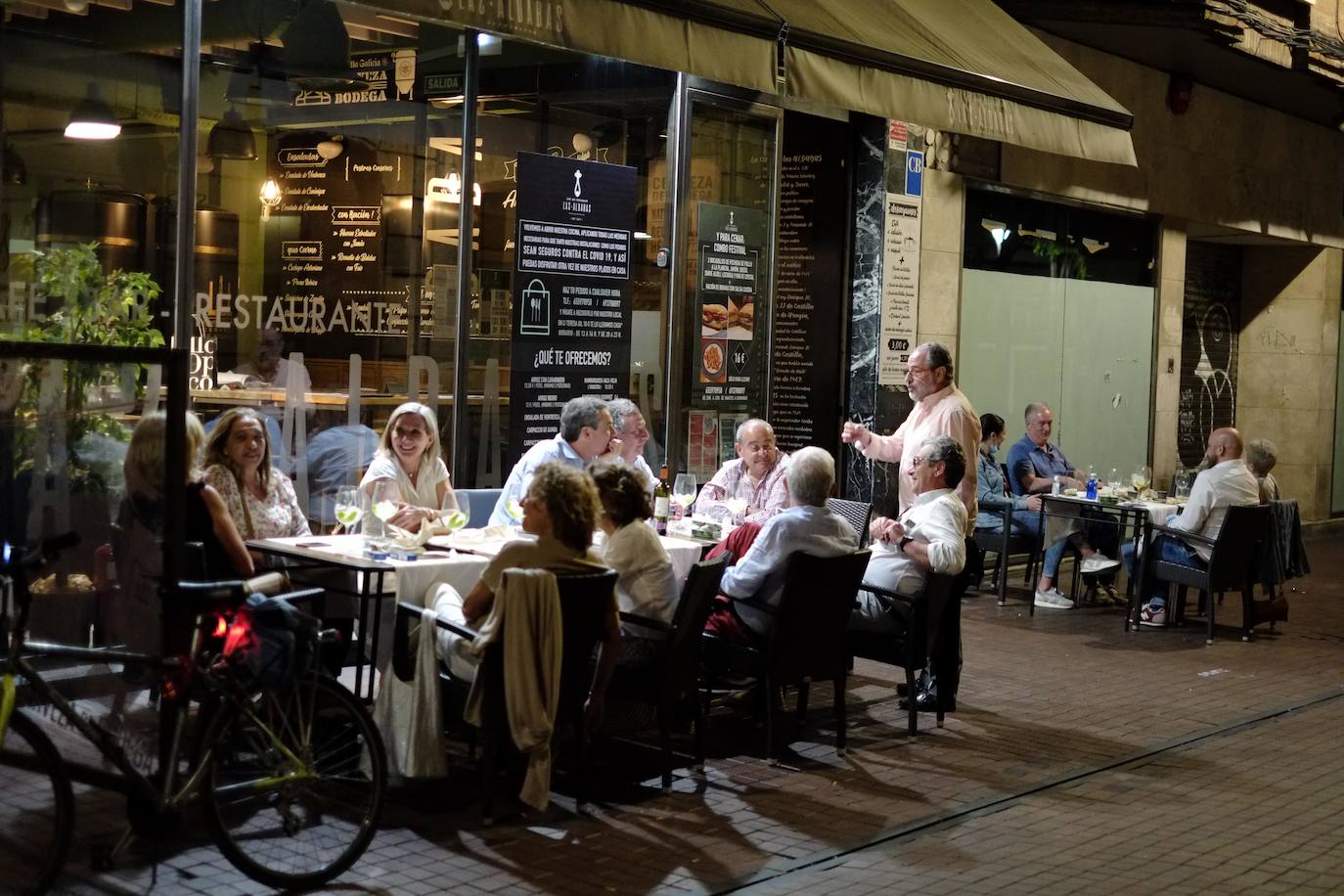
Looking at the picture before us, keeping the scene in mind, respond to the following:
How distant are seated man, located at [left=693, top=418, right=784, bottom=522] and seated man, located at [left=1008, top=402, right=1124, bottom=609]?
12.6ft

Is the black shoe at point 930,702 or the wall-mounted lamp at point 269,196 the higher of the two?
the wall-mounted lamp at point 269,196

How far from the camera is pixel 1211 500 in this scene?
1095 cm

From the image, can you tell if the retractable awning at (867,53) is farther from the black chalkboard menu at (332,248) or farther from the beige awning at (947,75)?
the black chalkboard menu at (332,248)

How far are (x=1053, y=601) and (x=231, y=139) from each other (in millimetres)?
6991

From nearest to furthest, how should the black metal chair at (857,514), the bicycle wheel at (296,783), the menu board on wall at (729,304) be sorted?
the bicycle wheel at (296,783), the black metal chair at (857,514), the menu board on wall at (729,304)

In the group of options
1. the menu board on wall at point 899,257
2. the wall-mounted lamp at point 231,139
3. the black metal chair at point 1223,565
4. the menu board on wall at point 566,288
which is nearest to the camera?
the wall-mounted lamp at point 231,139

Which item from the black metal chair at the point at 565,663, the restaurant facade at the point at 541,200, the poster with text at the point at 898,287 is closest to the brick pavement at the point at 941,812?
the black metal chair at the point at 565,663

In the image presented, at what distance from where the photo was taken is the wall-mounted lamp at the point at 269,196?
8461 millimetres

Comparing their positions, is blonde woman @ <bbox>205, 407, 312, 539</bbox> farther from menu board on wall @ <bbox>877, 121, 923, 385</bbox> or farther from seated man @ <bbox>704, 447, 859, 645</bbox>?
menu board on wall @ <bbox>877, 121, 923, 385</bbox>

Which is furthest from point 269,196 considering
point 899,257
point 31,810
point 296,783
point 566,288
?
point 899,257

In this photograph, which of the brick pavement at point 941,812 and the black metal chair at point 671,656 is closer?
the brick pavement at point 941,812

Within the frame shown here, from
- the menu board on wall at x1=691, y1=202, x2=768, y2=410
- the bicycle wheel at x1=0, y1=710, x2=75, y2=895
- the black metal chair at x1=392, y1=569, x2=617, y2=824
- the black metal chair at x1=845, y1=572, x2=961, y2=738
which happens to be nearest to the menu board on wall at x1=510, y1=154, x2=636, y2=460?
the menu board on wall at x1=691, y1=202, x2=768, y2=410

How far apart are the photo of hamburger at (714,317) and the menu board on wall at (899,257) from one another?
1.56 m

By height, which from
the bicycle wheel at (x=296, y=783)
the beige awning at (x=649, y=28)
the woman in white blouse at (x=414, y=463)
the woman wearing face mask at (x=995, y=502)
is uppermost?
the beige awning at (x=649, y=28)
